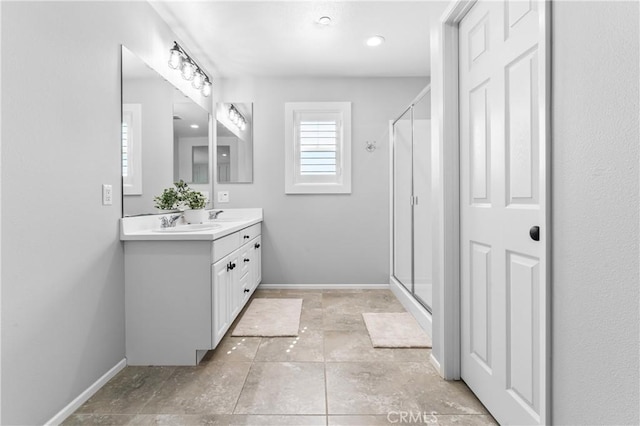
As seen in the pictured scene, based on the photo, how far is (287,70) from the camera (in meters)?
3.52

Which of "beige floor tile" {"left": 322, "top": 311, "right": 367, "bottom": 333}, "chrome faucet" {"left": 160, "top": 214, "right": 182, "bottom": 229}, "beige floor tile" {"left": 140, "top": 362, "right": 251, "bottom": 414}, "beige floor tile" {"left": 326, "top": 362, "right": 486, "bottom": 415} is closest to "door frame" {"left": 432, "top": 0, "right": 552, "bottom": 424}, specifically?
"beige floor tile" {"left": 326, "top": 362, "right": 486, "bottom": 415}

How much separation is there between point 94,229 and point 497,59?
214 cm

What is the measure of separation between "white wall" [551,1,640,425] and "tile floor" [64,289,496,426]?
2.41 ft

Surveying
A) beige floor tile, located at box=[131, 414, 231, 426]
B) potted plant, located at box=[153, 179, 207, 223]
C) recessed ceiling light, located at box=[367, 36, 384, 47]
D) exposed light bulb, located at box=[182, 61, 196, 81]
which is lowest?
beige floor tile, located at box=[131, 414, 231, 426]

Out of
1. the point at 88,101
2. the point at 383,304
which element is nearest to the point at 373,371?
the point at 383,304

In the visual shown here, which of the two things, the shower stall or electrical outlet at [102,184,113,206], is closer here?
electrical outlet at [102,184,113,206]

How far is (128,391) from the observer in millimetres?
1739

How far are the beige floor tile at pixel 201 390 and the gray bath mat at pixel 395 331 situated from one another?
A: 96 centimetres

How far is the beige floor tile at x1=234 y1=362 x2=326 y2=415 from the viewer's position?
1.59 meters

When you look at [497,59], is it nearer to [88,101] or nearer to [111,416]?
[88,101]

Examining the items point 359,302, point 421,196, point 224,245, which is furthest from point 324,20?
point 359,302

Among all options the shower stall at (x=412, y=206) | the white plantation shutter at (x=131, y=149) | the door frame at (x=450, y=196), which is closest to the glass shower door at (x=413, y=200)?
the shower stall at (x=412, y=206)

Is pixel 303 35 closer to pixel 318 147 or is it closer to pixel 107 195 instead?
pixel 318 147

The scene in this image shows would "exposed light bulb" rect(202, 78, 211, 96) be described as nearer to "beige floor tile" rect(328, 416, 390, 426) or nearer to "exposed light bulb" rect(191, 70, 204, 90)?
"exposed light bulb" rect(191, 70, 204, 90)
